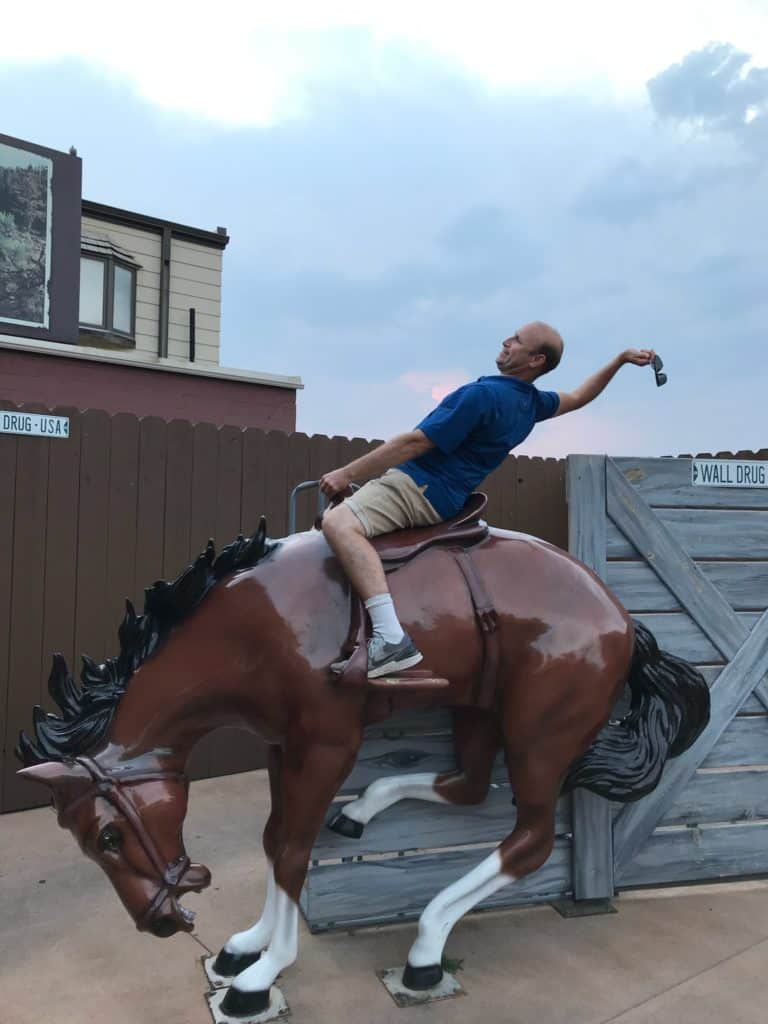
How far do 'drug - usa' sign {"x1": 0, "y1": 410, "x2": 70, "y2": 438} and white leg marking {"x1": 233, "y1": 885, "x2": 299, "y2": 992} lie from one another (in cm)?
277

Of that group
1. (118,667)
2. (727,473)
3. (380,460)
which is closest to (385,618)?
(380,460)

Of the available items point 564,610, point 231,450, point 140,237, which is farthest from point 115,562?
point 140,237

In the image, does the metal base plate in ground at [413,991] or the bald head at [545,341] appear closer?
the metal base plate in ground at [413,991]

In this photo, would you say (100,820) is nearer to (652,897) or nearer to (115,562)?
(652,897)

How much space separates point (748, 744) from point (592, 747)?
0.93 meters

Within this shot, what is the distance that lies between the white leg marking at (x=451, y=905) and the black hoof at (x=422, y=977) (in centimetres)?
2

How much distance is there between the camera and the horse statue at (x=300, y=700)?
1.97 meters

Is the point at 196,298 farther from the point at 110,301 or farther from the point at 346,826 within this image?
the point at 346,826

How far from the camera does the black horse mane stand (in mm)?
2031

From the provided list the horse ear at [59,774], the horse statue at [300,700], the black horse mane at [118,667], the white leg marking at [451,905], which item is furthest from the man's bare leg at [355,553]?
the white leg marking at [451,905]

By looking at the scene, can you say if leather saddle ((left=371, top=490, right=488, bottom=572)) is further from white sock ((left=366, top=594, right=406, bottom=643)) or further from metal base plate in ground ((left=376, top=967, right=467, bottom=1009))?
metal base plate in ground ((left=376, top=967, right=467, bottom=1009))

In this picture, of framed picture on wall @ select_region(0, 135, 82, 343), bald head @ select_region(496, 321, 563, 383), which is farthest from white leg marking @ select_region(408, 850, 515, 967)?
framed picture on wall @ select_region(0, 135, 82, 343)

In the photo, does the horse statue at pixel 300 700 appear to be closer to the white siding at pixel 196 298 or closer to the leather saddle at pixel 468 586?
the leather saddle at pixel 468 586

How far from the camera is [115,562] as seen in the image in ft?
13.9
